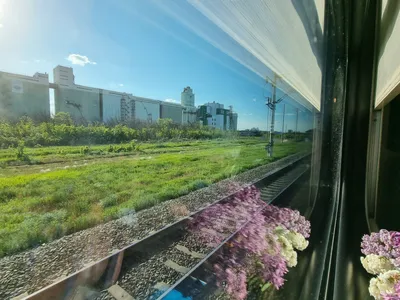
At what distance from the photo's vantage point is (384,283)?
851 millimetres

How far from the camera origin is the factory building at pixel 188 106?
85 cm

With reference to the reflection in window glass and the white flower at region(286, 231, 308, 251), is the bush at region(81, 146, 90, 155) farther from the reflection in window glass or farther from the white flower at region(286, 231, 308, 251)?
the white flower at region(286, 231, 308, 251)

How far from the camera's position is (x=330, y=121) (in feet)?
4.65

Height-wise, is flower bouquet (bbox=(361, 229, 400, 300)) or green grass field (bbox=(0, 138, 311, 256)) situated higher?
green grass field (bbox=(0, 138, 311, 256))

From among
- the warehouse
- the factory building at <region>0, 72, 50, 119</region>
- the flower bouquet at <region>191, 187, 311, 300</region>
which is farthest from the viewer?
the flower bouquet at <region>191, 187, 311, 300</region>

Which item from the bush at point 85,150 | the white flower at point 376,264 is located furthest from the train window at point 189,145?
the white flower at point 376,264

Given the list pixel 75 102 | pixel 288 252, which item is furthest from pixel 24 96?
pixel 288 252

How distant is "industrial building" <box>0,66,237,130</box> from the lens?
43 cm

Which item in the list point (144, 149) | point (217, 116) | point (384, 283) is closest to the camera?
point (144, 149)

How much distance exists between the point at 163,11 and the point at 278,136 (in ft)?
3.99

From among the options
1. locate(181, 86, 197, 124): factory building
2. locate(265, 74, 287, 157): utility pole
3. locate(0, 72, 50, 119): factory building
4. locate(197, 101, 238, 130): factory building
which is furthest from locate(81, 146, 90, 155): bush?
locate(265, 74, 287, 157): utility pole

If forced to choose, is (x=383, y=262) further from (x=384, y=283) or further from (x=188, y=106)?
(x=188, y=106)

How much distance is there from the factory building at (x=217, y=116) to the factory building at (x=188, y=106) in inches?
1.4

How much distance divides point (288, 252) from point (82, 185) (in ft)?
3.20
